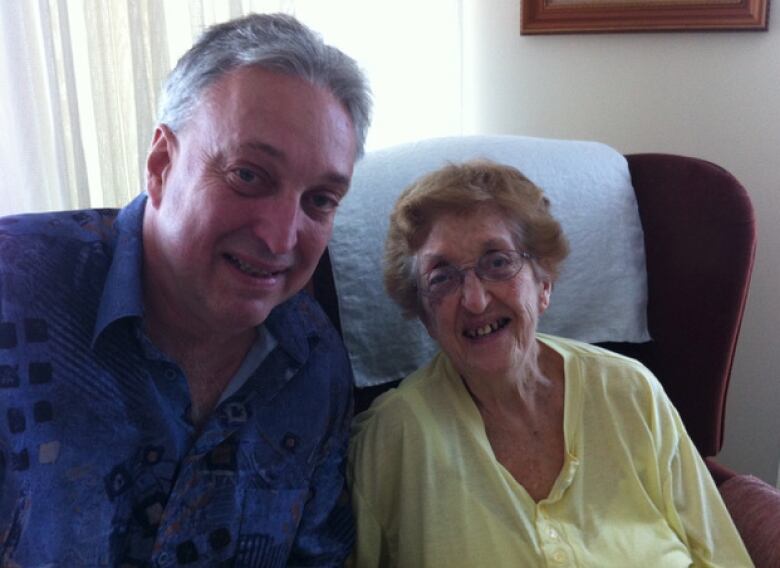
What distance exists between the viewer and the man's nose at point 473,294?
51.6 inches

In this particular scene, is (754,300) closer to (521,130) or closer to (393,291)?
(521,130)

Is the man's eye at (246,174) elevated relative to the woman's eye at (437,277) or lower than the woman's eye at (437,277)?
elevated

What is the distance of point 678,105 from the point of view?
6.97 ft

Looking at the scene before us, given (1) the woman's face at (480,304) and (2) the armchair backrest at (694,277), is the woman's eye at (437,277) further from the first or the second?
(2) the armchair backrest at (694,277)

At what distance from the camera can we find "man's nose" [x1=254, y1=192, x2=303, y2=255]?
1012mm

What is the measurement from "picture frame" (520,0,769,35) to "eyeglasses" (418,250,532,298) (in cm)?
104

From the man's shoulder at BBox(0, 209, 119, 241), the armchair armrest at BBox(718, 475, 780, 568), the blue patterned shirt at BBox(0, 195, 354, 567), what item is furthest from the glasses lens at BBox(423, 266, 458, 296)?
the armchair armrest at BBox(718, 475, 780, 568)

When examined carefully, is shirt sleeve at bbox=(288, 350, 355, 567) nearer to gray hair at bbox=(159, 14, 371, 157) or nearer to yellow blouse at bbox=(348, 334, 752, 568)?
yellow blouse at bbox=(348, 334, 752, 568)

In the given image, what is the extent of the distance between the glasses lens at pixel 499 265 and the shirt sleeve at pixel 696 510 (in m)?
0.38

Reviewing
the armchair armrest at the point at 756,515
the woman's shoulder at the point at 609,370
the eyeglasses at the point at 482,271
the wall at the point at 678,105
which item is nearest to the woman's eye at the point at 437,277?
the eyeglasses at the point at 482,271

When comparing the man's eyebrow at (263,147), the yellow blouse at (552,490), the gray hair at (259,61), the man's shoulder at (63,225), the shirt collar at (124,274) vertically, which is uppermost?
the gray hair at (259,61)

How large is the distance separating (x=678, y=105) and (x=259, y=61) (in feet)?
4.79

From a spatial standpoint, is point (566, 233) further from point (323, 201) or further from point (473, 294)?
point (323, 201)

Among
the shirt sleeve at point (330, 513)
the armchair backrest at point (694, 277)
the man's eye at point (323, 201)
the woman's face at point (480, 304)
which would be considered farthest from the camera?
the armchair backrest at point (694, 277)
